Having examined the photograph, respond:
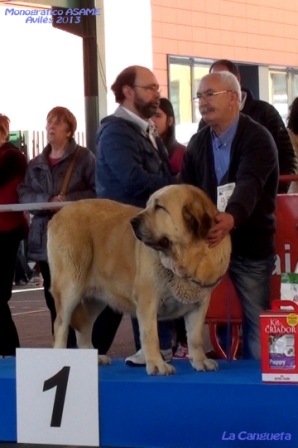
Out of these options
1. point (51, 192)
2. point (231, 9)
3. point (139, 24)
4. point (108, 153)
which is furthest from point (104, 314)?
point (231, 9)

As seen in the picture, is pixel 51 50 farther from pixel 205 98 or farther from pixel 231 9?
pixel 205 98

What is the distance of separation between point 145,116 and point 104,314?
1104mm

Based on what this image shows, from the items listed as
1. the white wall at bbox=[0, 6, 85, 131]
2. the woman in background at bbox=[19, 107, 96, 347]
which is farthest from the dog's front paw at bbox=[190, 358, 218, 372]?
the white wall at bbox=[0, 6, 85, 131]

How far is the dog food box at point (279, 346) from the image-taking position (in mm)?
3674

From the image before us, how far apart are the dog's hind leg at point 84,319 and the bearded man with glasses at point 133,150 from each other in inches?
12.4

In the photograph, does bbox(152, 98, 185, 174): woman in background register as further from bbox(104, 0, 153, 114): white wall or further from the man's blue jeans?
bbox(104, 0, 153, 114): white wall

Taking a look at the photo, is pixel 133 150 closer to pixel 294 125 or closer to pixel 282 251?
pixel 282 251

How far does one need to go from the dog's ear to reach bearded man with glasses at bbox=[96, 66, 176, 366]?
89 cm

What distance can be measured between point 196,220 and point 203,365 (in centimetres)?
69

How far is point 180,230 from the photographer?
3805 millimetres

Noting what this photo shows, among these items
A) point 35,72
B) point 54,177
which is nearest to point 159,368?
point 54,177

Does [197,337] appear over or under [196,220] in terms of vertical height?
under

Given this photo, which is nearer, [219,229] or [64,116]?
[219,229]

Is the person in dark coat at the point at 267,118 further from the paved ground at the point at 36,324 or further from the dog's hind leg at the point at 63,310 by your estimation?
the paved ground at the point at 36,324
